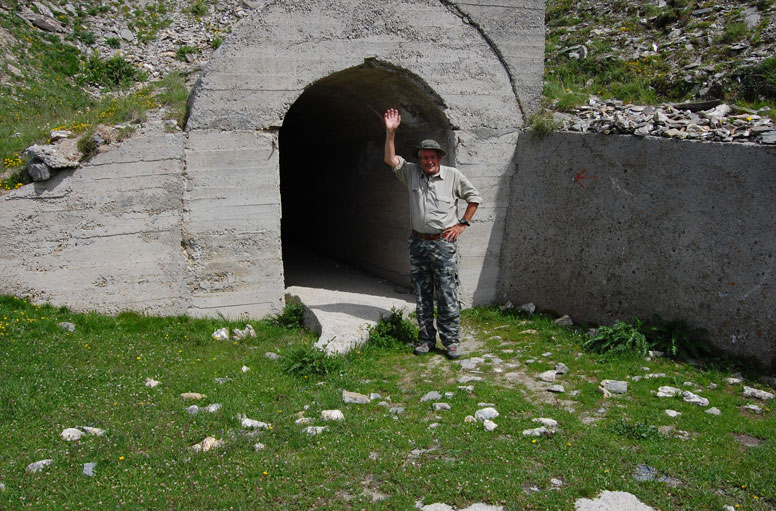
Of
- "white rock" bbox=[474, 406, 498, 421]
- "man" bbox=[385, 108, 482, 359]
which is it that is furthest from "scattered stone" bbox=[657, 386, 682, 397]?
"man" bbox=[385, 108, 482, 359]

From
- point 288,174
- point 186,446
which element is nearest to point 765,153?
point 186,446

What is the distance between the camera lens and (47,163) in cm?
628

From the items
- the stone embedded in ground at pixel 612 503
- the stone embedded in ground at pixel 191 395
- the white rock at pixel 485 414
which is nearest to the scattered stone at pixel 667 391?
the white rock at pixel 485 414

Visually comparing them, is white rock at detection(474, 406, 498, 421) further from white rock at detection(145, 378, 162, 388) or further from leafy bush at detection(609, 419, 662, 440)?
white rock at detection(145, 378, 162, 388)

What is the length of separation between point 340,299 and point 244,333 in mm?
1422

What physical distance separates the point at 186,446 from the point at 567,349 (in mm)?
3910

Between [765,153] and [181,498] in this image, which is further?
[765,153]

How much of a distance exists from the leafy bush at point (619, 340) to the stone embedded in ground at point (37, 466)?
4.83 meters

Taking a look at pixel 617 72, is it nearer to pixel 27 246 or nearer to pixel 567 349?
pixel 567 349

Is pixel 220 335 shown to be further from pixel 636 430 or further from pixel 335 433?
pixel 636 430

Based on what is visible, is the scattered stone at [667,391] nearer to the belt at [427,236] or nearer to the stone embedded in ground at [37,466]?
the belt at [427,236]

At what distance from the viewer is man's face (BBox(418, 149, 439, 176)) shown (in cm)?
599

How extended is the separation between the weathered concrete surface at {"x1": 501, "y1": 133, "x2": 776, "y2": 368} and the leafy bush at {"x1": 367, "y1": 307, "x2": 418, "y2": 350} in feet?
5.70

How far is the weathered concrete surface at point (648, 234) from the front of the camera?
5.39 m
